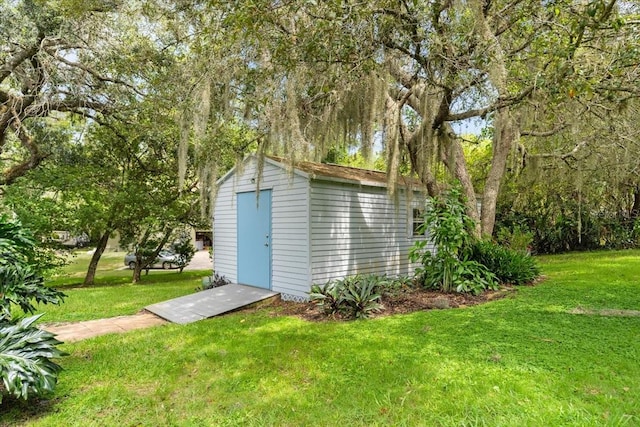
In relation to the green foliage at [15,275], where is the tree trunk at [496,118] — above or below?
above

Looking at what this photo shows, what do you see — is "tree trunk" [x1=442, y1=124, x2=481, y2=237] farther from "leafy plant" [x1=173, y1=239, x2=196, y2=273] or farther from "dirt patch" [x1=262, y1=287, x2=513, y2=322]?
"leafy plant" [x1=173, y1=239, x2=196, y2=273]

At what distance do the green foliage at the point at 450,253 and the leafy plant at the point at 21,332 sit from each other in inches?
187

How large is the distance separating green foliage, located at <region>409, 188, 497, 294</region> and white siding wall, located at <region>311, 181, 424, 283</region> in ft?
1.74

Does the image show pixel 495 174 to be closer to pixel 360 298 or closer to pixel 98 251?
pixel 360 298

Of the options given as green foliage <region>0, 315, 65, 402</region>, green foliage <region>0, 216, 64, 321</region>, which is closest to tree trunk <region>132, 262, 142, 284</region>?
green foliage <region>0, 216, 64, 321</region>

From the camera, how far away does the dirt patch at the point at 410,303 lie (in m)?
5.01

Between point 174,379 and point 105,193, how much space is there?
7.69 m

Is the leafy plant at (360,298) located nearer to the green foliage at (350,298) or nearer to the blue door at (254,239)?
the green foliage at (350,298)

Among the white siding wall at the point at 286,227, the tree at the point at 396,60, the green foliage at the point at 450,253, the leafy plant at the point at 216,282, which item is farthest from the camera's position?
the leafy plant at the point at 216,282

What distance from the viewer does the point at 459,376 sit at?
111 inches

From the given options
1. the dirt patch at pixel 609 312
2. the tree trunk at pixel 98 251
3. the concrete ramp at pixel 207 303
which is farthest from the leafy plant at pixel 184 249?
the dirt patch at pixel 609 312

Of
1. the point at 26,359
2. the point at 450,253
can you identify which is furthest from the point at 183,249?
the point at 26,359

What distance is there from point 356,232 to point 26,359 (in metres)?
4.94

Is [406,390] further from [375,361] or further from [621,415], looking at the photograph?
[621,415]
